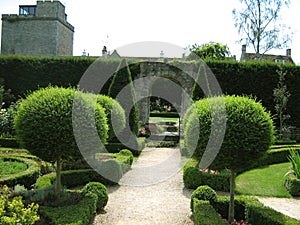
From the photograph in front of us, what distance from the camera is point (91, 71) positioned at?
52.1ft

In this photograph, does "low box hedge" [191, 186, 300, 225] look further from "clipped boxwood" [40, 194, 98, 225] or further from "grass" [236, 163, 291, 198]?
"grass" [236, 163, 291, 198]

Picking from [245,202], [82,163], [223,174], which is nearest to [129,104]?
[82,163]

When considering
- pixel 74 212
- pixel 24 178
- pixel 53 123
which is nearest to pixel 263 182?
pixel 74 212

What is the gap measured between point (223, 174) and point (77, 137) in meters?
3.82

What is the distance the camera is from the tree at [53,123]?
4.43m

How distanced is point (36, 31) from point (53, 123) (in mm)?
23538

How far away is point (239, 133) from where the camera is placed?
4.16 metres

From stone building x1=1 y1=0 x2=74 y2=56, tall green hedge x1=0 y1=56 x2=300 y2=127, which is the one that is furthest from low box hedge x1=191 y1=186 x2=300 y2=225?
stone building x1=1 y1=0 x2=74 y2=56

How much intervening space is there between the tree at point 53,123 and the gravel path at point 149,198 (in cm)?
130

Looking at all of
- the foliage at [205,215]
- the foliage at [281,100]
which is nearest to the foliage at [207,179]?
the foliage at [205,215]

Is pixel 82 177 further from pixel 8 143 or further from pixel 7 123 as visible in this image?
pixel 7 123

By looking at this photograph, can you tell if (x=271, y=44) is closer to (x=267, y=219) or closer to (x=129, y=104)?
(x=129, y=104)

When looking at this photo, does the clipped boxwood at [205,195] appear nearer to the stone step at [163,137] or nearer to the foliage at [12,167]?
the foliage at [12,167]

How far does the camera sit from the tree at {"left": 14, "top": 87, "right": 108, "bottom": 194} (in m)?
4.43
